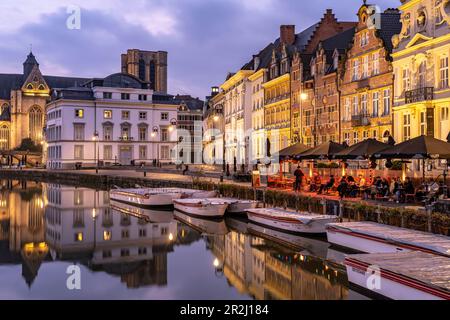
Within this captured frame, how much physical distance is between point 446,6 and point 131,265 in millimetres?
Answer: 22672

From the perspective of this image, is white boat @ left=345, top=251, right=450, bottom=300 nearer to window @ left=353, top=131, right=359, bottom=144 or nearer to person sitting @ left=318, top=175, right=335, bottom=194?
person sitting @ left=318, top=175, right=335, bottom=194

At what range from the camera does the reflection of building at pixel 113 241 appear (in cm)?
1988

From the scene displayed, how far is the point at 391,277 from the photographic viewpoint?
13.7 metres

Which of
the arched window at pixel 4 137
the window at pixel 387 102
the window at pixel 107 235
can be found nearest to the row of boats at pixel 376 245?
the window at pixel 107 235

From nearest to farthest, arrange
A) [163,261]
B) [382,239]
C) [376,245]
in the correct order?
[382,239] < [376,245] < [163,261]

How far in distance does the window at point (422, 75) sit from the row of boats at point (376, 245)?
12.3 metres

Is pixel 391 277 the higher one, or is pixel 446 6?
pixel 446 6

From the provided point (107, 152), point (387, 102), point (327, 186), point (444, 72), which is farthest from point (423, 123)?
point (107, 152)

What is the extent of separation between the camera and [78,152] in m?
88.2

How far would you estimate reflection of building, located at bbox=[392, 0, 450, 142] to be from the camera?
3177cm

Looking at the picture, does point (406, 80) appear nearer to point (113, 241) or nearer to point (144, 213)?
point (144, 213)

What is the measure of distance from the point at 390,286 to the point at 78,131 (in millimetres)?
79656

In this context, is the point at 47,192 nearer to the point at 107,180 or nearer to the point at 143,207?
the point at 107,180

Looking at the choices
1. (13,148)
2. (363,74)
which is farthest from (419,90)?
(13,148)
